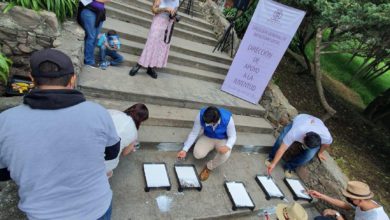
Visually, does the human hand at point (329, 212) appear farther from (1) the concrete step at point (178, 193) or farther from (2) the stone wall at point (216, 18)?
(2) the stone wall at point (216, 18)

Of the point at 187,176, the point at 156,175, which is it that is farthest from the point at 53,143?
the point at 187,176

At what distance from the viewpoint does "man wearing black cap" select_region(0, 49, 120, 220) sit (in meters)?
1.38

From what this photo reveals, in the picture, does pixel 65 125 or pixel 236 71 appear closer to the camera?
pixel 65 125

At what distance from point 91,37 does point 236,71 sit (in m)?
2.76

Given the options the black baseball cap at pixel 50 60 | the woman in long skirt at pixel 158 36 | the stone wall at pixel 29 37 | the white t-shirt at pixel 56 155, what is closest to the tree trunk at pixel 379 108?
the woman in long skirt at pixel 158 36

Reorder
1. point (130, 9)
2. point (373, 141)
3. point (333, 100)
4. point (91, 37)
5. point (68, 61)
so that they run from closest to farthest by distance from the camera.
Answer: point (68, 61) → point (91, 37) → point (130, 9) → point (373, 141) → point (333, 100)

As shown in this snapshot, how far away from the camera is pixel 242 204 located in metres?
3.56

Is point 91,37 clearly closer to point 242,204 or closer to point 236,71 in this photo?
point 236,71

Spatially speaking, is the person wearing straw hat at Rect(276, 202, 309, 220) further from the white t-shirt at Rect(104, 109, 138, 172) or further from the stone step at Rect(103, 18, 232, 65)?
the stone step at Rect(103, 18, 232, 65)

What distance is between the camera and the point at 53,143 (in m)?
1.40

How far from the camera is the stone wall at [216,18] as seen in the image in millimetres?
7871

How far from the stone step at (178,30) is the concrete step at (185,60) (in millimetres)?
1045

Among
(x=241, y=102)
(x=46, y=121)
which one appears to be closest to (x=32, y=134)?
(x=46, y=121)

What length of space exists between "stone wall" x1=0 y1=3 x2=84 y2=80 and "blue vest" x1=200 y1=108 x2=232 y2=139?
1.87 metres
